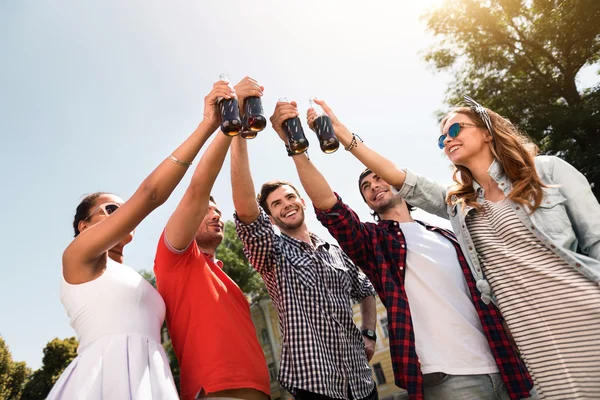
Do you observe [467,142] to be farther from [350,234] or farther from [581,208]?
[350,234]

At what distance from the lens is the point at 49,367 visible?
85.3 ft

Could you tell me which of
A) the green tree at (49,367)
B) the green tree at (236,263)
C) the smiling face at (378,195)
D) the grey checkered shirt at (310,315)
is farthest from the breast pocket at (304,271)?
the green tree at (49,367)

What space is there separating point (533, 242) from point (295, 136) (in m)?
1.57

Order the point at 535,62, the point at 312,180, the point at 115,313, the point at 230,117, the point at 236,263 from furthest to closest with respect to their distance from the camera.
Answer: the point at 236,263 → the point at 535,62 → the point at 312,180 → the point at 230,117 → the point at 115,313

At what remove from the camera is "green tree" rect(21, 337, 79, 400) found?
25.7 m

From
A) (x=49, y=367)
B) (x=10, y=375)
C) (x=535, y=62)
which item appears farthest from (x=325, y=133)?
(x=49, y=367)

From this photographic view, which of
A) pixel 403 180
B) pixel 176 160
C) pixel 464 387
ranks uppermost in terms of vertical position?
pixel 176 160

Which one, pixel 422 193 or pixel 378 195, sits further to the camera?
pixel 378 195

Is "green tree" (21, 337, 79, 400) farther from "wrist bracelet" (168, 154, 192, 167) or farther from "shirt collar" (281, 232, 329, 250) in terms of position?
"wrist bracelet" (168, 154, 192, 167)

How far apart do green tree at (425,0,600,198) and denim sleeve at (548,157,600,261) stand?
12582 mm

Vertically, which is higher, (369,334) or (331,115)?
(331,115)

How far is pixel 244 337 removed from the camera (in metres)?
2.38

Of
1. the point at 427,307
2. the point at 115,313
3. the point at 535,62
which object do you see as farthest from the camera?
the point at 535,62

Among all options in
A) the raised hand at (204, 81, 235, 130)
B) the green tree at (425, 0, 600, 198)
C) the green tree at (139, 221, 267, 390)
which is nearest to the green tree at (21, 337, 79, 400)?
the green tree at (139, 221, 267, 390)
